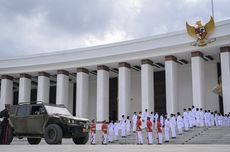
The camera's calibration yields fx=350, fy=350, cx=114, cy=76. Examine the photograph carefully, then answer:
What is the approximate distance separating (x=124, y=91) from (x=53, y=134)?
1787cm

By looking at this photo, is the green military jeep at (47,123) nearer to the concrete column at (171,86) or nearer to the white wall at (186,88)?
the concrete column at (171,86)

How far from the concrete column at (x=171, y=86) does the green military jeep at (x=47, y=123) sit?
49.0 feet

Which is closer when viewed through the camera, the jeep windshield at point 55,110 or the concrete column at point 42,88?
the jeep windshield at point 55,110

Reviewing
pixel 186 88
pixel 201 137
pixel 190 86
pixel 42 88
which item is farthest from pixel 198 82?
pixel 42 88

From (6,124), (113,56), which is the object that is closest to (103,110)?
(113,56)

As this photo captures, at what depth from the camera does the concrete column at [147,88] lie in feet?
93.9

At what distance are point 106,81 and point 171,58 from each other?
6729 mm

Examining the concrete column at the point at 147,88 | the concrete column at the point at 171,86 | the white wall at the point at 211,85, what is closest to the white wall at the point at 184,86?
the white wall at the point at 211,85

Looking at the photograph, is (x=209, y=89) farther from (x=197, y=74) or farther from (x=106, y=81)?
(x=106, y=81)

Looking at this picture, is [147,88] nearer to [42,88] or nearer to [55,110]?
[42,88]

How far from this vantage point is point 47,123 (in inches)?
508

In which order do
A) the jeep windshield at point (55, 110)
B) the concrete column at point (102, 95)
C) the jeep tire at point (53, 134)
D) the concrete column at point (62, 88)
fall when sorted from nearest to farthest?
the jeep tire at point (53, 134) → the jeep windshield at point (55, 110) → the concrete column at point (102, 95) → the concrete column at point (62, 88)

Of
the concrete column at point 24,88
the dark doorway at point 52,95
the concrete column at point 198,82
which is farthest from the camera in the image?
the dark doorway at point 52,95

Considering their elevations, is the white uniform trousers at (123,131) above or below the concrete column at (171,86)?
below
